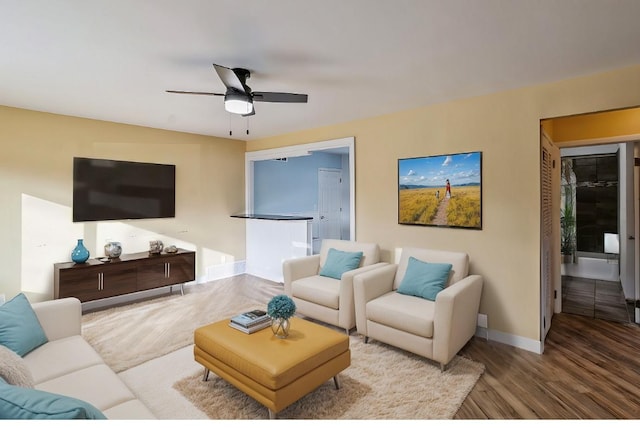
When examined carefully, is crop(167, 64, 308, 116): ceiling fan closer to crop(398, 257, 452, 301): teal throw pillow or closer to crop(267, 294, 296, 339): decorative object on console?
crop(267, 294, 296, 339): decorative object on console

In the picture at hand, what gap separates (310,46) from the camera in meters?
2.39

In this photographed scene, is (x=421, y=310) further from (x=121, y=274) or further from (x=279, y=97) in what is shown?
(x=121, y=274)

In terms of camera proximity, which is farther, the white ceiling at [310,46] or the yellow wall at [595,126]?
the yellow wall at [595,126]

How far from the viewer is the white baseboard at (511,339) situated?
10.2 feet

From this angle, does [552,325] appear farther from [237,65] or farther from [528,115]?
[237,65]

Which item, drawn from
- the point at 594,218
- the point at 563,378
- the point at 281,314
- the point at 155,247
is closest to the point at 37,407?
the point at 281,314

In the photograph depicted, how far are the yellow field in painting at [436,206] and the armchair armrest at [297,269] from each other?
1227 mm

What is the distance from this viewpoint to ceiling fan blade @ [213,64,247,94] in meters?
2.27

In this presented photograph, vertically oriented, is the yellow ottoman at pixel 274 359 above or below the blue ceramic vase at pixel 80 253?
below

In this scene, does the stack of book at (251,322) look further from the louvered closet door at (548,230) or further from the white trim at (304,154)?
the louvered closet door at (548,230)

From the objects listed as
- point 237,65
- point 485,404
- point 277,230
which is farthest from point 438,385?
point 277,230

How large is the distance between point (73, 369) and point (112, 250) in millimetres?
2717

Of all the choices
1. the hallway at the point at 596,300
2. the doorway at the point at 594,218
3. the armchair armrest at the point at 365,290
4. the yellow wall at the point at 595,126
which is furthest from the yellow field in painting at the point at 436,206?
the doorway at the point at 594,218

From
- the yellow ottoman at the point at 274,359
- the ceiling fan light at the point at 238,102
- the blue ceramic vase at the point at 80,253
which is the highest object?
the ceiling fan light at the point at 238,102
